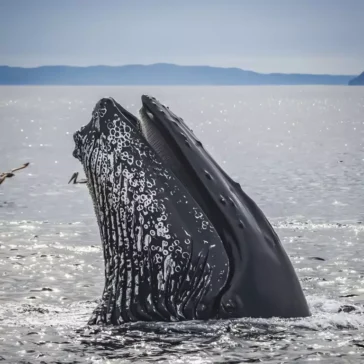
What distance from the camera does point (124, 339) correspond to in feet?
28.8

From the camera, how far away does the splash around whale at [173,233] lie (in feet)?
27.7

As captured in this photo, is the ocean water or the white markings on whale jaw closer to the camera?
the white markings on whale jaw

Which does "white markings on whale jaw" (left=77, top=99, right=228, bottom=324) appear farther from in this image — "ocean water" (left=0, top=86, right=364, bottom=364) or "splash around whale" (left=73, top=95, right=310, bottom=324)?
"ocean water" (left=0, top=86, right=364, bottom=364)

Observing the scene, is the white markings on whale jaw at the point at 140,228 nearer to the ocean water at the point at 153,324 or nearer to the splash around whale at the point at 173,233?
the splash around whale at the point at 173,233

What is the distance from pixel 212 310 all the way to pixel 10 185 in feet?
101

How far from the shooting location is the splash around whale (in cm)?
845

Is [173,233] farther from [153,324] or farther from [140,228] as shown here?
[153,324]

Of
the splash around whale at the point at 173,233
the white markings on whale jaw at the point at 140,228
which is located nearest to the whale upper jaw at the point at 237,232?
the splash around whale at the point at 173,233

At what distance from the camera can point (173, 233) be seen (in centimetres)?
852

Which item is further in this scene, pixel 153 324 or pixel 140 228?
pixel 153 324

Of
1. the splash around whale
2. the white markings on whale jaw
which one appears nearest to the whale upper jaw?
the splash around whale

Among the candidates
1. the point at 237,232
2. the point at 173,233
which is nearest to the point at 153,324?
the point at 173,233

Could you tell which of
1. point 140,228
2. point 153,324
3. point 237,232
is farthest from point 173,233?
point 153,324

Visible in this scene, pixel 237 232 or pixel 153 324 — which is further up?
pixel 237 232
